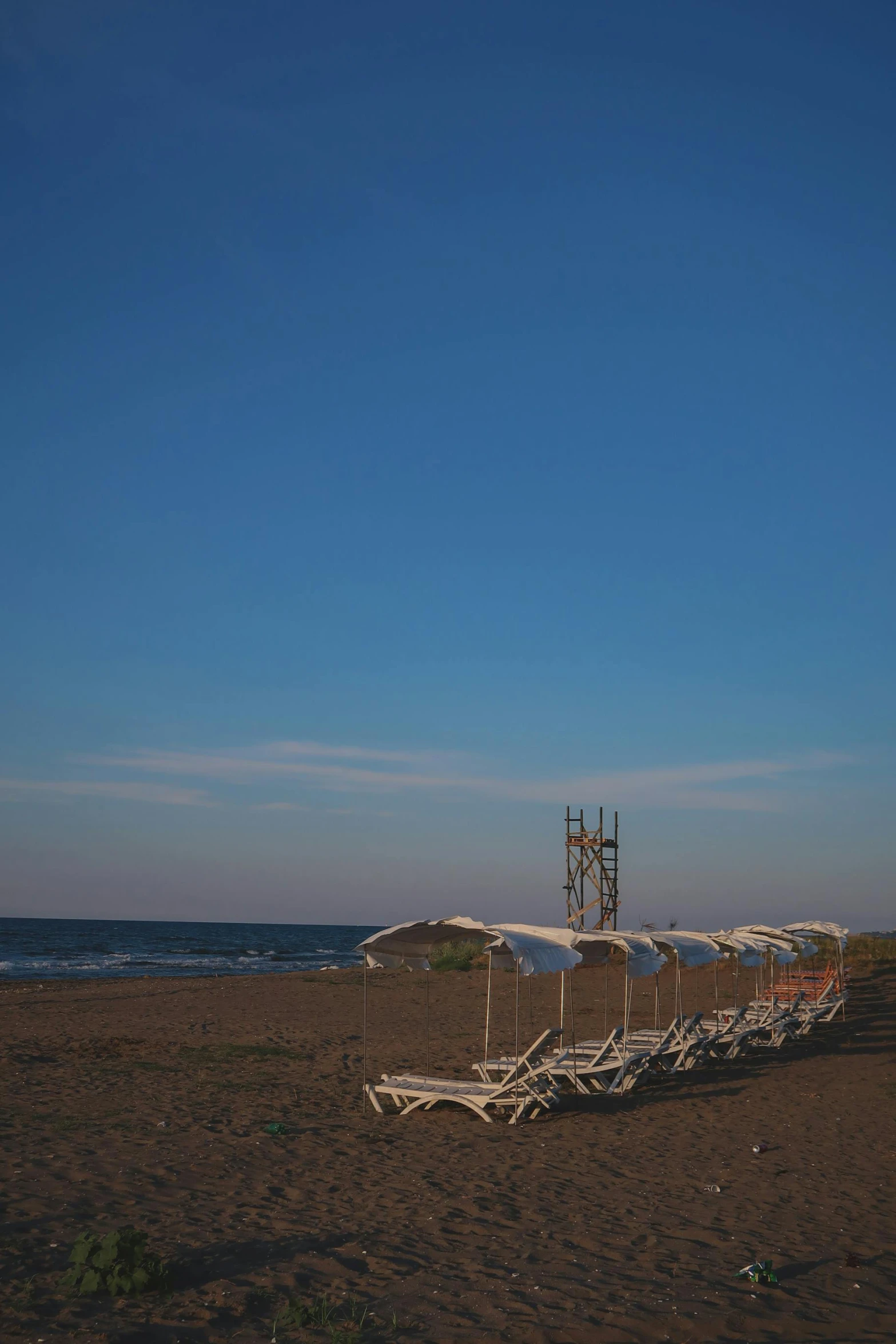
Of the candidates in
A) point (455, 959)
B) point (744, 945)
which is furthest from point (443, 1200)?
Answer: point (455, 959)

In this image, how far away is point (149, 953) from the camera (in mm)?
61250

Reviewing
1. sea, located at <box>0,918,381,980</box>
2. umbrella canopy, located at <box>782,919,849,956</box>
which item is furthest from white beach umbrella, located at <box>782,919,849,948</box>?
sea, located at <box>0,918,381,980</box>

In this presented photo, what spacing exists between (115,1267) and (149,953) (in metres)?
59.7

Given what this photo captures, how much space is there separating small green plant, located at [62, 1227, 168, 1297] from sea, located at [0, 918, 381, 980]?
1678cm

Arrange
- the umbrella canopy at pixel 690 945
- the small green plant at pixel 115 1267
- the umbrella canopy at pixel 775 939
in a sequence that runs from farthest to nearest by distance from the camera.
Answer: the umbrella canopy at pixel 775 939 → the umbrella canopy at pixel 690 945 → the small green plant at pixel 115 1267

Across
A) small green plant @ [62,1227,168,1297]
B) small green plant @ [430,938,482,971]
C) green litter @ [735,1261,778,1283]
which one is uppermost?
small green plant @ [62,1227,168,1297]

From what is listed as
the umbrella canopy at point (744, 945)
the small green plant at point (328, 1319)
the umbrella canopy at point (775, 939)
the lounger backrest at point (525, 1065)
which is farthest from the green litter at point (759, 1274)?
the umbrella canopy at point (775, 939)

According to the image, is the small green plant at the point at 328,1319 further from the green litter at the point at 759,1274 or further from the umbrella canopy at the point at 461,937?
the umbrella canopy at the point at 461,937

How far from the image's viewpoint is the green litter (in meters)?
6.25

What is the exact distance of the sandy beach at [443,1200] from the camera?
5641mm

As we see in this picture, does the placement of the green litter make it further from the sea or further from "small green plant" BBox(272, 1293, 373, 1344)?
the sea

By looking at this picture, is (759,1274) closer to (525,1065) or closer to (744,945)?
(525,1065)

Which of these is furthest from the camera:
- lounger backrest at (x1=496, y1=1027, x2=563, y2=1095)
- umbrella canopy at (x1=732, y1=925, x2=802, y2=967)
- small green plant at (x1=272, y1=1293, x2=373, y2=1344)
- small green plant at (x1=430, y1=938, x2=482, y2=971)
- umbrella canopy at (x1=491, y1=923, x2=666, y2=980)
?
small green plant at (x1=430, y1=938, x2=482, y2=971)

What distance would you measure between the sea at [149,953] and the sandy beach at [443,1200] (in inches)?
424
